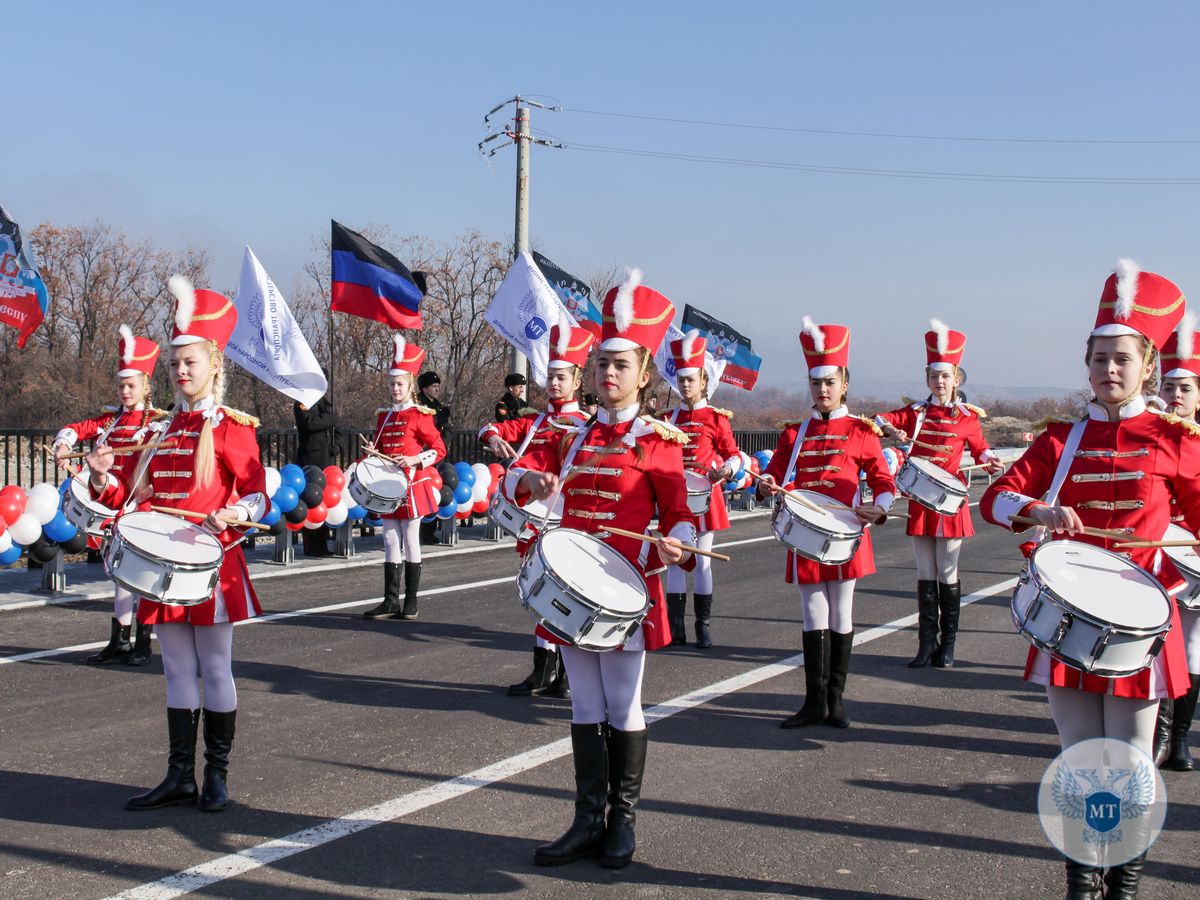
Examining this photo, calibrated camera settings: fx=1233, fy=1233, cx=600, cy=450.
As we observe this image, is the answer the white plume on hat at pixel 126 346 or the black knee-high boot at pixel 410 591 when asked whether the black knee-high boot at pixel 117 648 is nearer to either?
the white plume on hat at pixel 126 346

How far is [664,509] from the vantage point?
197 inches

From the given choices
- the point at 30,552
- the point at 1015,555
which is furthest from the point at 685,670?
the point at 1015,555

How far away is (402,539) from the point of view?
1030 cm

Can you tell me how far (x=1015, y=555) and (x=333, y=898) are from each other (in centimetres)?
1325

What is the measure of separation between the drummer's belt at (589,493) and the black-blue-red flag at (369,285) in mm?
8977

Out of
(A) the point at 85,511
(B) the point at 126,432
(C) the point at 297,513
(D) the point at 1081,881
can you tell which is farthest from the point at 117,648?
(D) the point at 1081,881

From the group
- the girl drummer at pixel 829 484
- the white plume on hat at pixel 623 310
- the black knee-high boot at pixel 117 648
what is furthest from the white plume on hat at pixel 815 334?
the black knee-high boot at pixel 117 648

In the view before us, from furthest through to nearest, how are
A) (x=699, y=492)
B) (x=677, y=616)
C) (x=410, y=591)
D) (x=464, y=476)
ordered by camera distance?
(x=464, y=476) < (x=410, y=591) < (x=677, y=616) < (x=699, y=492)

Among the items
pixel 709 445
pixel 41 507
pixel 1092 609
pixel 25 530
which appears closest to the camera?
pixel 1092 609

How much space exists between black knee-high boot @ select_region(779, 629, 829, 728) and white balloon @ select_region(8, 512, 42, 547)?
21.1 feet

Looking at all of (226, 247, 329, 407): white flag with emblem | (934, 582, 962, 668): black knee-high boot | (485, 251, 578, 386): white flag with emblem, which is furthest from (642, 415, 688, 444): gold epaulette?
(485, 251, 578, 386): white flag with emblem

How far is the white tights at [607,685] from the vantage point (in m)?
4.79

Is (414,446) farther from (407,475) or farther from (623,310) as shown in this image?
(623,310)

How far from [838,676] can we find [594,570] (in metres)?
2.80
